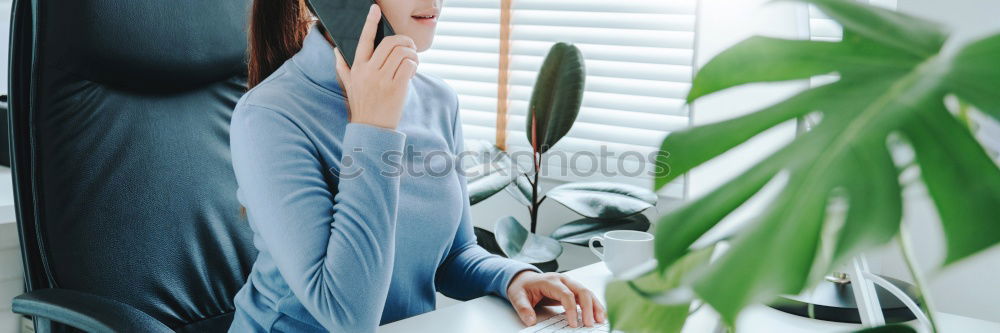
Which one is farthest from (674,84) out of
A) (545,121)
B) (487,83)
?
(487,83)

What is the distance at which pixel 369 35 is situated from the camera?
0.92 meters

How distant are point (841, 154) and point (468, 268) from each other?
0.86 meters

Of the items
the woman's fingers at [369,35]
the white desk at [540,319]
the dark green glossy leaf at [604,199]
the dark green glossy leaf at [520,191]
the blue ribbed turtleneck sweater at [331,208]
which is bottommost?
the dark green glossy leaf at [520,191]

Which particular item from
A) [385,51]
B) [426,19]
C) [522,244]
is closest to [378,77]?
[385,51]

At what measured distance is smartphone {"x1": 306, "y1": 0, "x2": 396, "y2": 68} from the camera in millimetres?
919

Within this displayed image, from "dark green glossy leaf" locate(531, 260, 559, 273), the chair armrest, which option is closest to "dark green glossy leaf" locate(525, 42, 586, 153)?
"dark green glossy leaf" locate(531, 260, 559, 273)

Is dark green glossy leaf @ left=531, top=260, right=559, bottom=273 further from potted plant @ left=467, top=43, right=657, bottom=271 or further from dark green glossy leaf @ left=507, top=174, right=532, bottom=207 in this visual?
dark green glossy leaf @ left=507, top=174, right=532, bottom=207

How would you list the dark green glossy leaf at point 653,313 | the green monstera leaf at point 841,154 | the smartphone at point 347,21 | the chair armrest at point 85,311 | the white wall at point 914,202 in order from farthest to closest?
the white wall at point 914,202 → the smartphone at point 347,21 → the chair armrest at point 85,311 → the dark green glossy leaf at point 653,313 → the green monstera leaf at point 841,154

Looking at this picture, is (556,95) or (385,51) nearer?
(385,51)

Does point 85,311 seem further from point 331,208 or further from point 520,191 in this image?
point 520,191

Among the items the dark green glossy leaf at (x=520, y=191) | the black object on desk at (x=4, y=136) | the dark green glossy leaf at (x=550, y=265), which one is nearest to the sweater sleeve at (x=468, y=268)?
the dark green glossy leaf at (x=550, y=265)

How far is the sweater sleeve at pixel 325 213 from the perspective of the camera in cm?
85

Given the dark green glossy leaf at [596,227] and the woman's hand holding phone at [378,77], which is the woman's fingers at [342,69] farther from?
the dark green glossy leaf at [596,227]

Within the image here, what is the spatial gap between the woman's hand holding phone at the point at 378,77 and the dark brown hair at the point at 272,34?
0.52 ft
